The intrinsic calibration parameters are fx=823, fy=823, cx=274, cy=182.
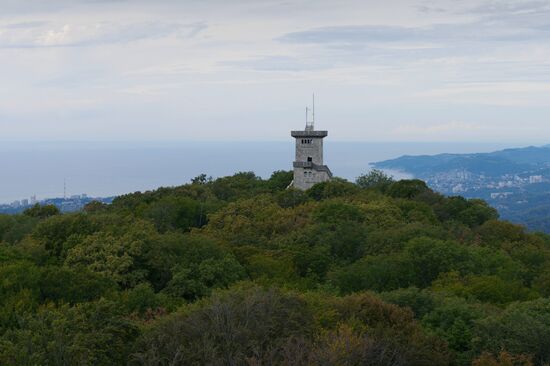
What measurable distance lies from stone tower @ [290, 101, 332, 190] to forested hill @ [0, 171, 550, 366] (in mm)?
2988

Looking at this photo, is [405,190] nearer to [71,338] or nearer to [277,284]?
[277,284]

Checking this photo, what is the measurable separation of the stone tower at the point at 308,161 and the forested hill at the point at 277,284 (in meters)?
2.99

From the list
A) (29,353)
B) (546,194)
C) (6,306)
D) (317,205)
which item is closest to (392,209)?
(317,205)

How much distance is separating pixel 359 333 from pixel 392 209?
64.7 ft

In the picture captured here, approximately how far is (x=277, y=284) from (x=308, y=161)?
2418 cm

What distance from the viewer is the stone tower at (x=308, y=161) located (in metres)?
45.3

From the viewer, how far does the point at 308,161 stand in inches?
1825

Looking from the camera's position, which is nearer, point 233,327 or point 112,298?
point 233,327

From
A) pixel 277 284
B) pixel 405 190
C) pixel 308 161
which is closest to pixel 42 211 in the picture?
pixel 308 161

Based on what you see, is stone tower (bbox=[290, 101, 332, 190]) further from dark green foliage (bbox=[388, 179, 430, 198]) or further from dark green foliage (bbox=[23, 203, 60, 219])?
dark green foliage (bbox=[23, 203, 60, 219])

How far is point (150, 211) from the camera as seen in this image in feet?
119

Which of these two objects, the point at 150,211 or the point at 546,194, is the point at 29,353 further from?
the point at 546,194

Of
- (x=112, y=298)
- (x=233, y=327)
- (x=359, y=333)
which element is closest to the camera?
(x=233, y=327)

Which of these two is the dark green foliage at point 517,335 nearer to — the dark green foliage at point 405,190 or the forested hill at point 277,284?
the forested hill at point 277,284
